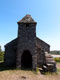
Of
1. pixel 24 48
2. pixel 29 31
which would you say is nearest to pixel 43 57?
pixel 24 48

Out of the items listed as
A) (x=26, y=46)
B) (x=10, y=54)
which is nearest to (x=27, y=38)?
(x=26, y=46)

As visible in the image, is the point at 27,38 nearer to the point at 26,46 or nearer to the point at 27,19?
the point at 26,46

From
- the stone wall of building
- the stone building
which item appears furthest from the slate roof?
the stone wall of building

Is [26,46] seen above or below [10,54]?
above

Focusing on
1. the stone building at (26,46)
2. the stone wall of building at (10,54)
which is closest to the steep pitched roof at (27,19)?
the stone building at (26,46)

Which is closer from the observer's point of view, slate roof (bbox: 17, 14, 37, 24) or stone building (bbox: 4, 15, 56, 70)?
stone building (bbox: 4, 15, 56, 70)

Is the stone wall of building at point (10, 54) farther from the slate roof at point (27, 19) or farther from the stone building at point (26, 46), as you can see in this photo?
the slate roof at point (27, 19)

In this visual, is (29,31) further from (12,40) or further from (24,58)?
(24,58)

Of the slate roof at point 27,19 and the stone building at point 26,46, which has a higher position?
the slate roof at point 27,19

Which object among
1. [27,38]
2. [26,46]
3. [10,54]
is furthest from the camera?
[10,54]

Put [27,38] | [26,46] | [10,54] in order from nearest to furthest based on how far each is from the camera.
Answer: [26,46]
[27,38]
[10,54]

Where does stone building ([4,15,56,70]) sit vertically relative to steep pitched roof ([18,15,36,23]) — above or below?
below

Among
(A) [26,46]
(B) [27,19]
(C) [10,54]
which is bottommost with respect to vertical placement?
(C) [10,54]

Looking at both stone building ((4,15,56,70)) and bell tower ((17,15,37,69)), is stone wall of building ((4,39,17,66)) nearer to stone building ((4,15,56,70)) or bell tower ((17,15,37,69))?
stone building ((4,15,56,70))
